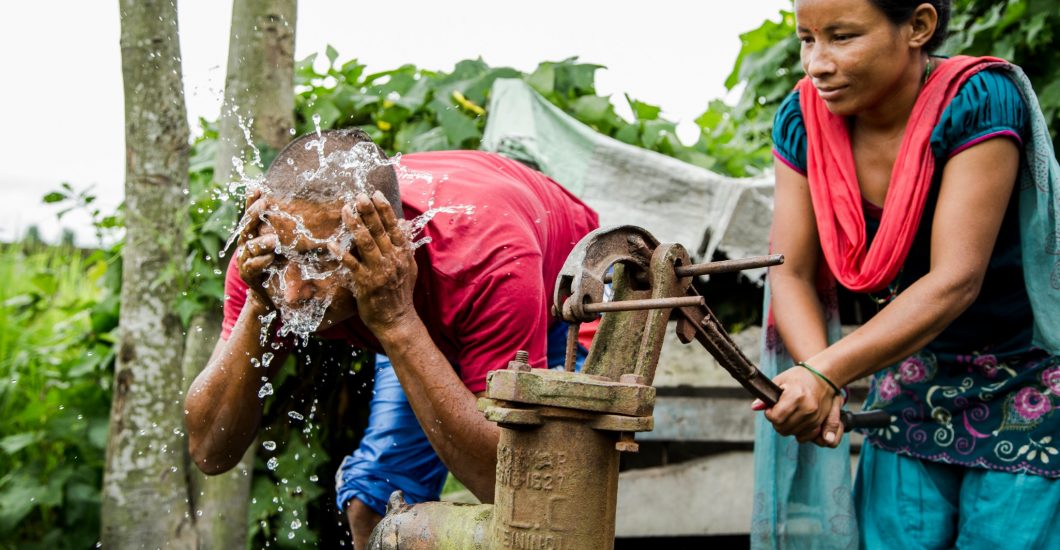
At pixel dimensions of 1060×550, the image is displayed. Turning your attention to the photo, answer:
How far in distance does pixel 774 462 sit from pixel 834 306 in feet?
1.49

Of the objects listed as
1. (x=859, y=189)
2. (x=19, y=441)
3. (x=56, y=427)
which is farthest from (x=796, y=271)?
(x=19, y=441)

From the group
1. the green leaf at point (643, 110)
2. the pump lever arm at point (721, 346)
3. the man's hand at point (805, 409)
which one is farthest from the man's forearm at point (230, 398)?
the green leaf at point (643, 110)

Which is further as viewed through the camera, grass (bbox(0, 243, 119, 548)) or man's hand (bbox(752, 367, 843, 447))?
grass (bbox(0, 243, 119, 548))

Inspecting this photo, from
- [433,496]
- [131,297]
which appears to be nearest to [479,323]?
[433,496]

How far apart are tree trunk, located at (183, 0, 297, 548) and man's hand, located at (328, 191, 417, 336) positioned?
147 cm

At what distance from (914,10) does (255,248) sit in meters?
1.60

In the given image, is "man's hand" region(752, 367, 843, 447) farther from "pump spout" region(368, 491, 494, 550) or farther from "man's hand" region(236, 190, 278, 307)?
"man's hand" region(236, 190, 278, 307)

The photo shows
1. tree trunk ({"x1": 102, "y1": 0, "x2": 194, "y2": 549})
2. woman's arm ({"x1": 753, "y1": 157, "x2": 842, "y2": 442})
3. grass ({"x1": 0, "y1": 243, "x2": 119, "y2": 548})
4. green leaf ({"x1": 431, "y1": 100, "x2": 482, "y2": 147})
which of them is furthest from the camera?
green leaf ({"x1": 431, "y1": 100, "x2": 482, "y2": 147})

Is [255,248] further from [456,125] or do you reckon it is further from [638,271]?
[456,125]

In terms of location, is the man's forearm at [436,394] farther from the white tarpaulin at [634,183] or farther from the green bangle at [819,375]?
the white tarpaulin at [634,183]

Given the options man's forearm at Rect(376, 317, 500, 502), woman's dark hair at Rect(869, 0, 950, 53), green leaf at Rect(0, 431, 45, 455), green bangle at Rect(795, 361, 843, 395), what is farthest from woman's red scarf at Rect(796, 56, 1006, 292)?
green leaf at Rect(0, 431, 45, 455)

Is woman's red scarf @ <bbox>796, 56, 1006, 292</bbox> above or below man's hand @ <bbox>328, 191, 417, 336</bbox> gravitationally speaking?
above

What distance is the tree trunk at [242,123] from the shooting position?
3527mm

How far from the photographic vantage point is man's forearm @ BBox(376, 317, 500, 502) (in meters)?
2.24
